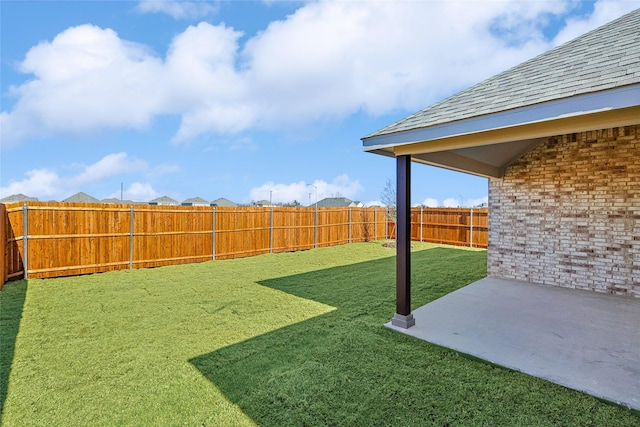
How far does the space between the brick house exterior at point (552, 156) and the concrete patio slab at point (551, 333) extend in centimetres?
64

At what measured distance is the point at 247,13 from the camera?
10.5m

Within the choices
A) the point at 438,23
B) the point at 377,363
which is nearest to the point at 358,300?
the point at 377,363

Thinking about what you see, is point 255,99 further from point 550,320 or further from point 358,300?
point 550,320

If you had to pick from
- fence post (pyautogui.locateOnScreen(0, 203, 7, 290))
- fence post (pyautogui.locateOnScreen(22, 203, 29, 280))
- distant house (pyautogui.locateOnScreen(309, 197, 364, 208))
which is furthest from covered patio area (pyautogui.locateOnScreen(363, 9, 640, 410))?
distant house (pyautogui.locateOnScreen(309, 197, 364, 208))

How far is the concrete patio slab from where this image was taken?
2928mm

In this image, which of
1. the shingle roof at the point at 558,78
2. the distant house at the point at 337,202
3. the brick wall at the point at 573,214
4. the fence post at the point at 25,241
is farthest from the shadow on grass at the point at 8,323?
the distant house at the point at 337,202

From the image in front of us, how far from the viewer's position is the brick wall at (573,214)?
5.69 m

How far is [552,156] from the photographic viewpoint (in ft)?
21.3

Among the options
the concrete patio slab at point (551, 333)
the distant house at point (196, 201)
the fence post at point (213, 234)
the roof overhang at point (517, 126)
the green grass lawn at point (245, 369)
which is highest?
the distant house at point (196, 201)

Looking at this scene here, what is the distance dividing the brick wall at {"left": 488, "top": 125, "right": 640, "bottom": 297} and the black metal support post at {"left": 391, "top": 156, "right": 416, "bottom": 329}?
421 cm

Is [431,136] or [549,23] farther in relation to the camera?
[549,23]

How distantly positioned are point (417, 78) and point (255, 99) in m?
12.9

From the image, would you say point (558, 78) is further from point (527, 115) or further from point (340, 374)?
point (340, 374)

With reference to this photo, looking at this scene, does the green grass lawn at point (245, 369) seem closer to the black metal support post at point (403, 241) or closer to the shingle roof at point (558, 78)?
the black metal support post at point (403, 241)
